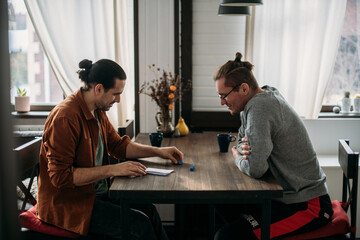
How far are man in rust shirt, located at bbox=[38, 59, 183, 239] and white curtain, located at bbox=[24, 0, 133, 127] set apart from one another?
128 centimetres

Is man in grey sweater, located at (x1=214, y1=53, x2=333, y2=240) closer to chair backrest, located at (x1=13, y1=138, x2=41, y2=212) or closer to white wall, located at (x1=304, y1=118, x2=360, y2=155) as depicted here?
chair backrest, located at (x1=13, y1=138, x2=41, y2=212)

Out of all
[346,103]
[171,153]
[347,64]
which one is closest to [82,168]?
[171,153]

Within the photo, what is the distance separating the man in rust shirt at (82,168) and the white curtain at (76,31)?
1278 mm

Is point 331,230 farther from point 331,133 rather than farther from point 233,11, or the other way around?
point 331,133

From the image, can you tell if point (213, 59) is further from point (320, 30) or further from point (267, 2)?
point (320, 30)

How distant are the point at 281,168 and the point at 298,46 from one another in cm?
170

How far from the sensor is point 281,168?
1689mm

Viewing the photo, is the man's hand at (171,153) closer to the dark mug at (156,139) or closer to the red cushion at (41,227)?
the dark mug at (156,139)

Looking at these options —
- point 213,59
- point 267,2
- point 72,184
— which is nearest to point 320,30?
point 267,2

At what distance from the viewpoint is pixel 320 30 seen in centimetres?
308

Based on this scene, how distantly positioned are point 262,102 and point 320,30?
1.72m

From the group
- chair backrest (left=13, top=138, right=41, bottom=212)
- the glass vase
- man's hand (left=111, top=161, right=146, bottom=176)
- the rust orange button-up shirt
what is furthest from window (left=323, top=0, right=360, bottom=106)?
chair backrest (left=13, top=138, right=41, bottom=212)

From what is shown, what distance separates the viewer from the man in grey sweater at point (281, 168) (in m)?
1.62

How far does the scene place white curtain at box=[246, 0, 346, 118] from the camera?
10.0 ft
